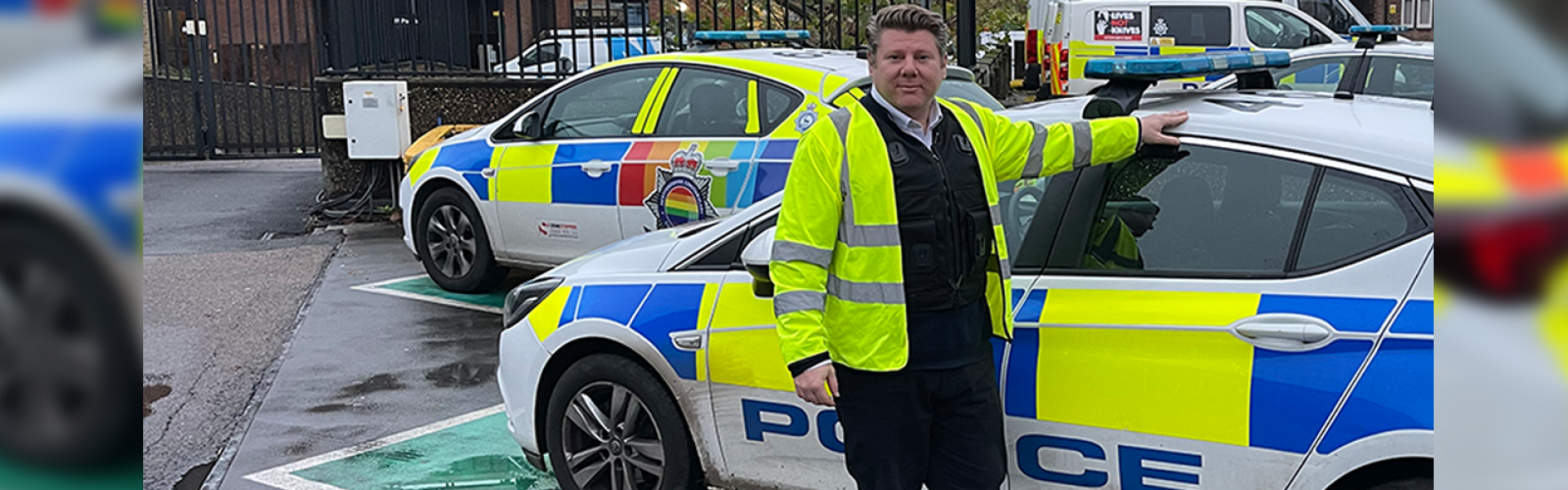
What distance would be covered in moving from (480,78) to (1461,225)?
Answer: 1156 cm

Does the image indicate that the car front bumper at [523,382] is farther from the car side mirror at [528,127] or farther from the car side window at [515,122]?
the car side window at [515,122]

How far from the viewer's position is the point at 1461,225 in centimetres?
92

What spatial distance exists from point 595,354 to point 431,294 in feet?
15.0

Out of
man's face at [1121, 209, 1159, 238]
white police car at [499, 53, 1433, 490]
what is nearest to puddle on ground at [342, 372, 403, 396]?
white police car at [499, 53, 1433, 490]

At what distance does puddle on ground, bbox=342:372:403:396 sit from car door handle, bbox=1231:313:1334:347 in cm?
431

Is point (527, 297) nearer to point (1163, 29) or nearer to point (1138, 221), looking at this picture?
point (1138, 221)

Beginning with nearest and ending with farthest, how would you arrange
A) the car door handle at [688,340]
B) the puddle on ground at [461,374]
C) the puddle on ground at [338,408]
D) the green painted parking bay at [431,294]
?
the car door handle at [688,340] < the puddle on ground at [338,408] < the puddle on ground at [461,374] < the green painted parking bay at [431,294]

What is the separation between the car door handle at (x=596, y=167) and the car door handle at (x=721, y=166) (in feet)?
2.18

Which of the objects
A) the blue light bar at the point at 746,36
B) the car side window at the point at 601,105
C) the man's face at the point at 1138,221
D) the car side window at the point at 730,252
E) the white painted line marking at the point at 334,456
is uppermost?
the blue light bar at the point at 746,36

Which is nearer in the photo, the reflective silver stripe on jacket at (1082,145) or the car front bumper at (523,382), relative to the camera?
the reflective silver stripe on jacket at (1082,145)

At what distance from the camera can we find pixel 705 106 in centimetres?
732

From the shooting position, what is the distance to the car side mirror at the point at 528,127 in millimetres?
7949

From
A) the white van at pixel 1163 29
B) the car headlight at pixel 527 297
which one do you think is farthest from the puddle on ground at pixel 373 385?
the white van at pixel 1163 29

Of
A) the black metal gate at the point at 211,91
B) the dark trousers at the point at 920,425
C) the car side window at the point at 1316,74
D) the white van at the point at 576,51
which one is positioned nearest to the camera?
the dark trousers at the point at 920,425
